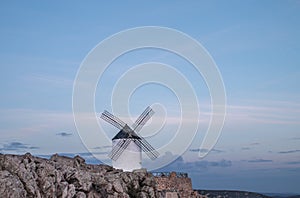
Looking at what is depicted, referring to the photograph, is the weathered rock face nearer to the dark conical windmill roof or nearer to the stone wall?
the stone wall

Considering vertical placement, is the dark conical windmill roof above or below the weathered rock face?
above

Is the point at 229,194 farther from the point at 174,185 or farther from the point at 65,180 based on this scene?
the point at 65,180

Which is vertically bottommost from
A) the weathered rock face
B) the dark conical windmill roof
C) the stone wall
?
the weathered rock face

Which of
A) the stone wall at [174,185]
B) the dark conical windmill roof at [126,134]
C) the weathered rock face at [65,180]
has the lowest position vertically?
the weathered rock face at [65,180]

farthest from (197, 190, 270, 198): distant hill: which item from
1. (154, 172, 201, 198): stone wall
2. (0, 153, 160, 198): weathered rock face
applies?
(0, 153, 160, 198): weathered rock face

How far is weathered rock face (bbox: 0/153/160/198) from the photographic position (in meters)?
28.5

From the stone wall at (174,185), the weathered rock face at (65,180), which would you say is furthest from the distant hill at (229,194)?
the weathered rock face at (65,180)

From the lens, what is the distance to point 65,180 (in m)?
32.5

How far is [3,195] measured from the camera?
26.7m

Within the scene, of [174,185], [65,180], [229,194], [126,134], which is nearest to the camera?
[65,180]

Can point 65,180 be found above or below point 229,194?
below

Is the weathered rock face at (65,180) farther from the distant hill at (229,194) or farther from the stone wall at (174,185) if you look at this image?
the distant hill at (229,194)

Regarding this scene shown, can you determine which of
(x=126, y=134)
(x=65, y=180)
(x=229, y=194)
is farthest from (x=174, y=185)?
(x=229, y=194)

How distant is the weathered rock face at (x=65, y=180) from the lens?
1121 inches
